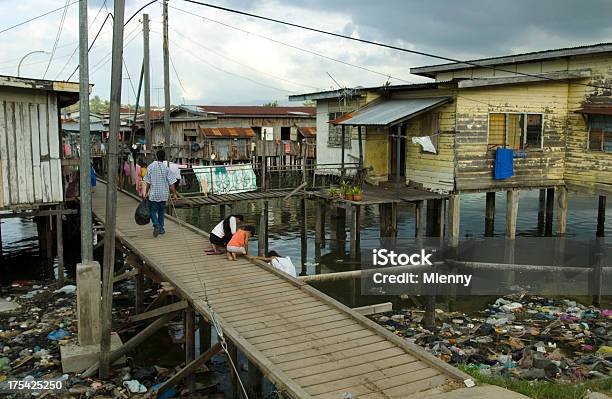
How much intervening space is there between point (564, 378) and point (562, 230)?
35.9ft

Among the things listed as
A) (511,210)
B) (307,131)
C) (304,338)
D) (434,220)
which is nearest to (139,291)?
(304,338)

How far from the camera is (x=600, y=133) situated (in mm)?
16484

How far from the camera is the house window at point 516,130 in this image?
53.7ft

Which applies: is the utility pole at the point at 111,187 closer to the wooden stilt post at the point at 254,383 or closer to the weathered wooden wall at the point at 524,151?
the wooden stilt post at the point at 254,383

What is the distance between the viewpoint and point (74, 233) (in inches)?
799

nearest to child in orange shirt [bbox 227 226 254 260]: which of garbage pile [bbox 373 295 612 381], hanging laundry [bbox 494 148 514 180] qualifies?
garbage pile [bbox 373 295 612 381]

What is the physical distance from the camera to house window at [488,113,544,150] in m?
16.4

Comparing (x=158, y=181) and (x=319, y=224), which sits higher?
(x=158, y=181)

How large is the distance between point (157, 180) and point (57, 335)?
366cm

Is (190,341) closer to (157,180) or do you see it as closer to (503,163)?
(157,180)

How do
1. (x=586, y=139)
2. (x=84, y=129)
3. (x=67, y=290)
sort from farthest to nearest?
(x=586, y=139) → (x=67, y=290) → (x=84, y=129)

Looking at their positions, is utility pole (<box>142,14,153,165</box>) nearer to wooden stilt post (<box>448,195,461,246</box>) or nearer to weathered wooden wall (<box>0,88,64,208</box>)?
weathered wooden wall (<box>0,88,64,208</box>)

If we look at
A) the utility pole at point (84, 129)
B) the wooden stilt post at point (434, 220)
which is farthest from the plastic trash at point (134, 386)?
the wooden stilt post at point (434, 220)

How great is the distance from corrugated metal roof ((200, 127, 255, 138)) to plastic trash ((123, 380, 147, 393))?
2528 cm
